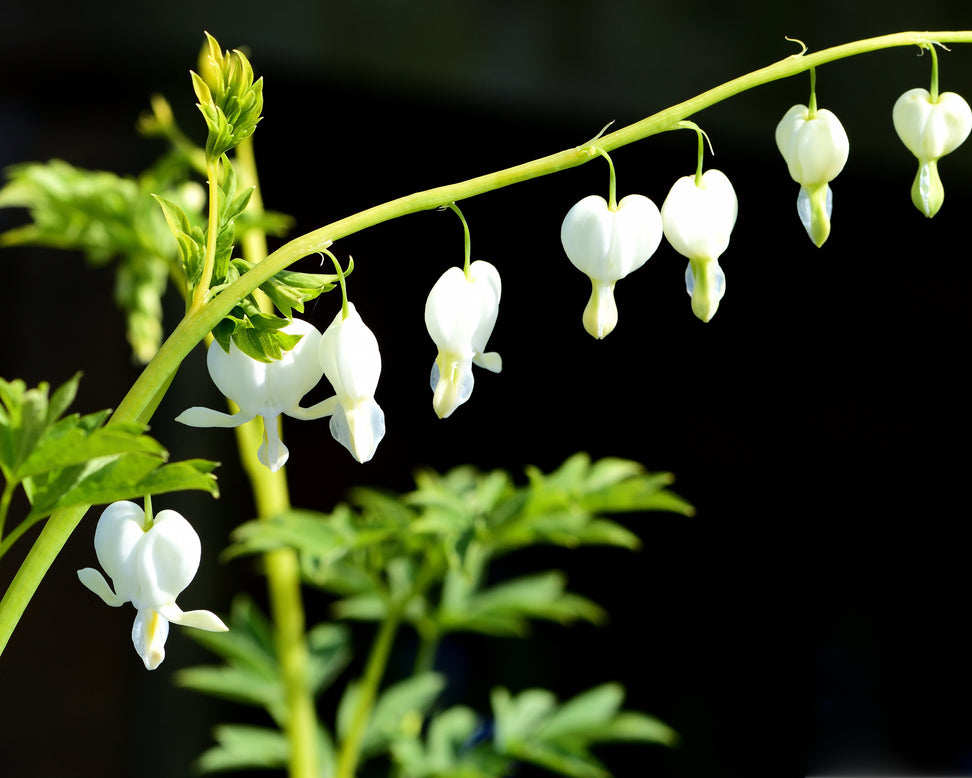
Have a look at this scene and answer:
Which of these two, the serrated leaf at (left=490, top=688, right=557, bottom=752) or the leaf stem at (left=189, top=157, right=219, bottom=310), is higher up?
the leaf stem at (left=189, top=157, right=219, bottom=310)

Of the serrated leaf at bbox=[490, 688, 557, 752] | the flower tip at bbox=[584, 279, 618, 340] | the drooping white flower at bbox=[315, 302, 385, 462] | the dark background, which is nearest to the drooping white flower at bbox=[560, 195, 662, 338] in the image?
the flower tip at bbox=[584, 279, 618, 340]

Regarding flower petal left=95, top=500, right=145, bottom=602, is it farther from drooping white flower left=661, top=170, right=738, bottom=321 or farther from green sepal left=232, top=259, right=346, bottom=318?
drooping white flower left=661, top=170, right=738, bottom=321

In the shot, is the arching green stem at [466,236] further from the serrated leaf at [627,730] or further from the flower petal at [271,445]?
the serrated leaf at [627,730]

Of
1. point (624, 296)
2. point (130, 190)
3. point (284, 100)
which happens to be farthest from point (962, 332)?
Answer: point (130, 190)

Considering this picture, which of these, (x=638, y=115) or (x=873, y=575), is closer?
(x=638, y=115)

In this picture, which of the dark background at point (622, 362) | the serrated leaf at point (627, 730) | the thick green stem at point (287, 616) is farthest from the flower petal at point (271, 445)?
the dark background at point (622, 362)

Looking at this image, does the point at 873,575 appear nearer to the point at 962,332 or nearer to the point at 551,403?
Answer: the point at 962,332

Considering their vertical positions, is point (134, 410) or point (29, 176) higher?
point (29, 176)
